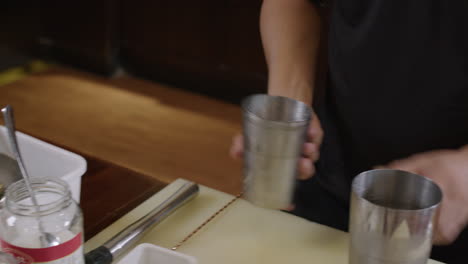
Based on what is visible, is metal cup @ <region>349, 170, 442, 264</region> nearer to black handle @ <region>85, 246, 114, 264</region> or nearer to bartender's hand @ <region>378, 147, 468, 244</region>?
bartender's hand @ <region>378, 147, 468, 244</region>

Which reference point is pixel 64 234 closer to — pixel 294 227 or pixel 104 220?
pixel 104 220

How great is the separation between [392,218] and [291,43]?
0.52 metres

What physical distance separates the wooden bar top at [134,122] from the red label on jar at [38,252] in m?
1.64

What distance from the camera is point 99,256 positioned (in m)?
0.76

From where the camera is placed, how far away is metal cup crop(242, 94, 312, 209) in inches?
27.8

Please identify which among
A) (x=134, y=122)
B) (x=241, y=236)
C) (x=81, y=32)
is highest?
(x=241, y=236)

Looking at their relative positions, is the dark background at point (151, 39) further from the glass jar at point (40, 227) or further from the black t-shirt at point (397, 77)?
the glass jar at point (40, 227)

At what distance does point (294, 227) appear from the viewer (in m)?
0.91

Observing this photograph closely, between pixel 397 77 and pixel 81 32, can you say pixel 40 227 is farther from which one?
pixel 81 32

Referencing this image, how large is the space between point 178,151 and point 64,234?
77.4 inches

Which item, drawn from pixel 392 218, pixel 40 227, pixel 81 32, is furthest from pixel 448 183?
pixel 81 32

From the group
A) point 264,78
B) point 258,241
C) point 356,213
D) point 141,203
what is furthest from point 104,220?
point 264,78

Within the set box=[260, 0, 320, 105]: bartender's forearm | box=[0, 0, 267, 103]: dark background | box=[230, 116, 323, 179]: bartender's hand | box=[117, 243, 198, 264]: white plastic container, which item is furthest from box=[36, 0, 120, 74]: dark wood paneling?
box=[117, 243, 198, 264]: white plastic container

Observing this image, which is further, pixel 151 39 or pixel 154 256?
pixel 151 39
